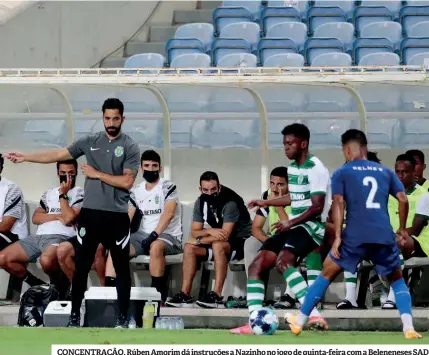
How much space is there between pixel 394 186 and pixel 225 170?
409 centimetres

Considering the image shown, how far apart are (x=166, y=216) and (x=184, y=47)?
549cm

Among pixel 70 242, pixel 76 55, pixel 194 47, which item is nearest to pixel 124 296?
pixel 70 242

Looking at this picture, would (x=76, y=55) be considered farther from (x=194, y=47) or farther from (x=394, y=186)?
(x=394, y=186)

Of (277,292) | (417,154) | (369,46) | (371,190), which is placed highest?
(369,46)

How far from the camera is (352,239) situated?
29.5ft

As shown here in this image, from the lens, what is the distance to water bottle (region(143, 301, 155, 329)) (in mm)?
Answer: 10438

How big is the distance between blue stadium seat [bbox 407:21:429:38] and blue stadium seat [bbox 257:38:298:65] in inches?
69.9

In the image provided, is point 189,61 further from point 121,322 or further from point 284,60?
point 121,322

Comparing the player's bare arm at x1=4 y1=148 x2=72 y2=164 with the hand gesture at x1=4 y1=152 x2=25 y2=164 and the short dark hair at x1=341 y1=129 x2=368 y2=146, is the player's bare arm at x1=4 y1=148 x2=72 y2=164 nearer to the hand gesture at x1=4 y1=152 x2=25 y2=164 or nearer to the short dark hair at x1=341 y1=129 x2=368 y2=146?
the hand gesture at x1=4 y1=152 x2=25 y2=164

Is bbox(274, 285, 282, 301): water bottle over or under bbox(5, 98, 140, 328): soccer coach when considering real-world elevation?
under

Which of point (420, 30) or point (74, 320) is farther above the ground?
point (420, 30)

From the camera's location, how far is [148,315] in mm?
10477

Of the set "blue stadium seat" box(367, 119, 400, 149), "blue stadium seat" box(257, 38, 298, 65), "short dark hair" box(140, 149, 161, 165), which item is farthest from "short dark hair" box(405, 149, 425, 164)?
"blue stadium seat" box(257, 38, 298, 65)

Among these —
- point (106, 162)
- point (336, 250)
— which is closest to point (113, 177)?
point (106, 162)
